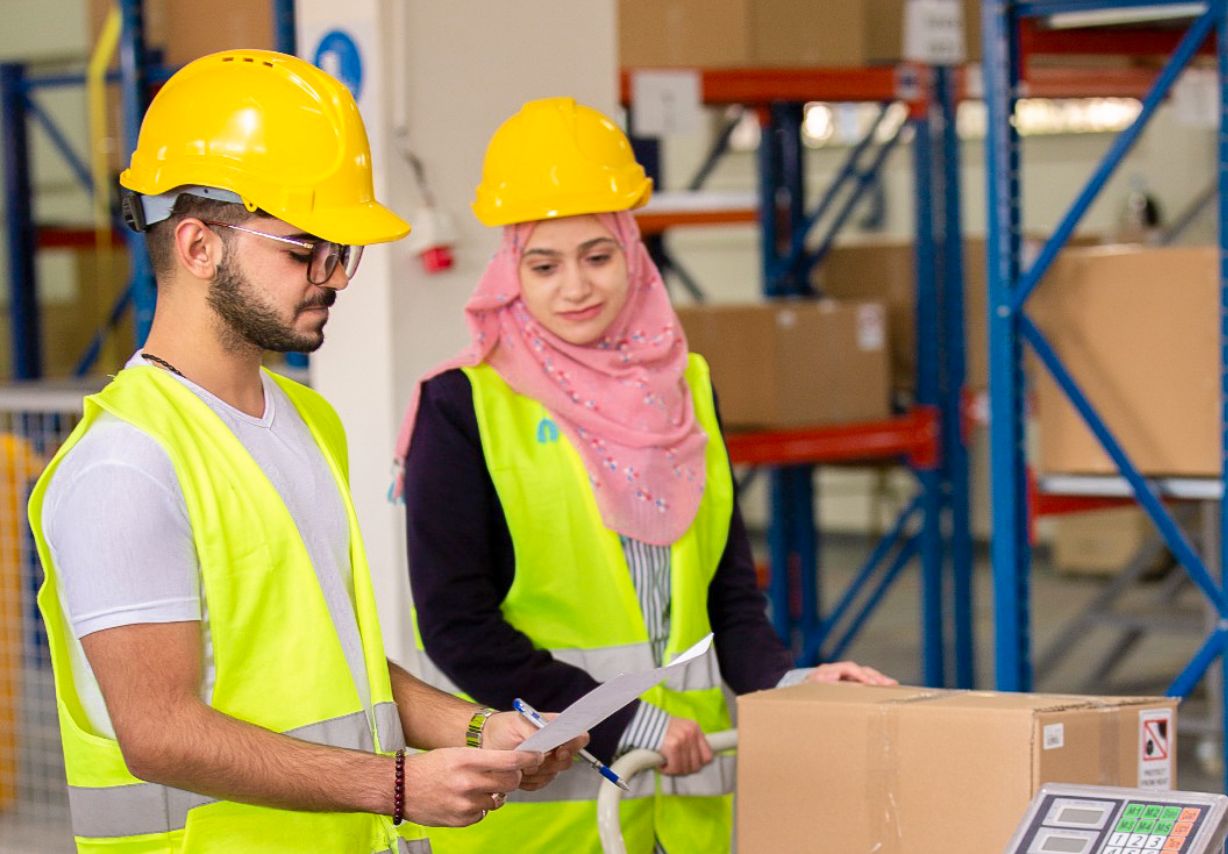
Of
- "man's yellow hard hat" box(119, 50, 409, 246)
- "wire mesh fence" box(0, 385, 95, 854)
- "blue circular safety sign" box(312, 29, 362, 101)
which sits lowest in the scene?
"wire mesh fence" box(0, 385, 95, 854)

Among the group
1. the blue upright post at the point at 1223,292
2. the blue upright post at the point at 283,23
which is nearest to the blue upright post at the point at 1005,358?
the blue upright post at the point at 1223,292

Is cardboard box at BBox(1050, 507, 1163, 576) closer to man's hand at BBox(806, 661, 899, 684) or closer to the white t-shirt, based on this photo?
man's hand at BBox(806, 661, 899, 684)

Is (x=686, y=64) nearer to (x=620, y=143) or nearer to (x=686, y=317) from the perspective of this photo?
(x=686, y=317)

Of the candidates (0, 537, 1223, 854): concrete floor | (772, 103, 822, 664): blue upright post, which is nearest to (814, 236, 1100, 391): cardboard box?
(772, 103, 822, 664): blue upright post

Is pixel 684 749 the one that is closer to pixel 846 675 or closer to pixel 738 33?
pixel 846 675

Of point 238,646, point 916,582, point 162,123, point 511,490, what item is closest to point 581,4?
point 511,490

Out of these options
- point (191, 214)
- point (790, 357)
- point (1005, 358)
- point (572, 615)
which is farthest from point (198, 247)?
point (790, 357)

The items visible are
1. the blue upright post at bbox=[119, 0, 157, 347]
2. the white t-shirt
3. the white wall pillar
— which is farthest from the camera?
the blue upright post at bbox=[119, 0, 157, 347]

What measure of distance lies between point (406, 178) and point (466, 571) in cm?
154

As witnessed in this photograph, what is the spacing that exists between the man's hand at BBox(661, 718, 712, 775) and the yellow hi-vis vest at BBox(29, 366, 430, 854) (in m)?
0.63

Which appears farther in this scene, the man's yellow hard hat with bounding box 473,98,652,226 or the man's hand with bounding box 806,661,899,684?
the man's yellow hard hat with bounding box 473,98,652,226

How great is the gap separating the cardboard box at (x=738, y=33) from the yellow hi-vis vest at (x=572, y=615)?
10.5 ft

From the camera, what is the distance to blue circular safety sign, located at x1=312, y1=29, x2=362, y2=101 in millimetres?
3900

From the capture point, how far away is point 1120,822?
1890 mm
